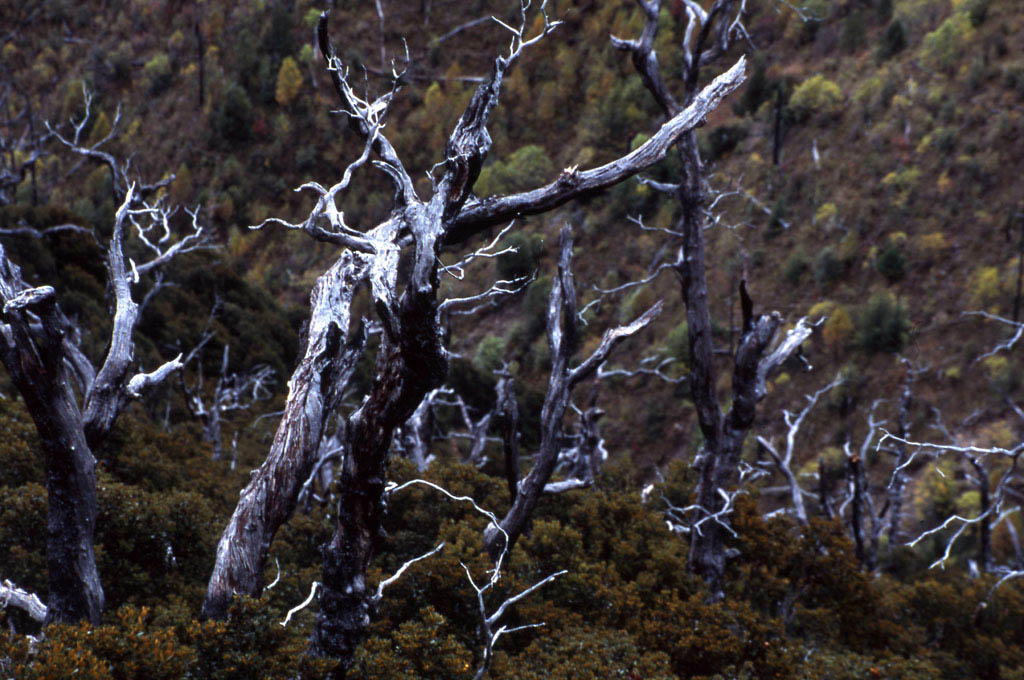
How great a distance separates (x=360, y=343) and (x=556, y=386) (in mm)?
2459

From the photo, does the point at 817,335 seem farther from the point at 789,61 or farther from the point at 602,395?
the point at 789,61

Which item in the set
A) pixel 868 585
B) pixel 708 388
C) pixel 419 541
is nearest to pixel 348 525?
pixel 419 541

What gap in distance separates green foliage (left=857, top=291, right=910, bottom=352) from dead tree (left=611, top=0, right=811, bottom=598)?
19.5 m

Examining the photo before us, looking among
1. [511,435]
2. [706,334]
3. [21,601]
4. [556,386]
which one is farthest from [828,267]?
[21,601]

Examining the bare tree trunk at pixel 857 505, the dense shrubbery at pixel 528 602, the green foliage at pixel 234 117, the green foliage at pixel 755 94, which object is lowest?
the dense shrubbery at pixel 528 602

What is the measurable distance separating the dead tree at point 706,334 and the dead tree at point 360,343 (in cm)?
293

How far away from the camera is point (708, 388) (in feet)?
30.7

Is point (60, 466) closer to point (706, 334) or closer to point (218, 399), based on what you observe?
point (706, 334)

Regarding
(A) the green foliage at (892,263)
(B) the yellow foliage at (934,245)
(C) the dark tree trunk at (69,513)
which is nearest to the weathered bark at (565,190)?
(C) the dark tree trunk at (69,513)

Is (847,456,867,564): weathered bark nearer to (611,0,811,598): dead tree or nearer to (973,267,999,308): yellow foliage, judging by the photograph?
(611,0,811,598): dead tree

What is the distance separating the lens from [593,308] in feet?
106

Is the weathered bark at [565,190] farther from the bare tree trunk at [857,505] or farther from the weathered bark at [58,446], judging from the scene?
the bare tree trunk at [857,505]

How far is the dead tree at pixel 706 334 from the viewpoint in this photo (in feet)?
28.9

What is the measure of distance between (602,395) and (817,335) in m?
9.87
